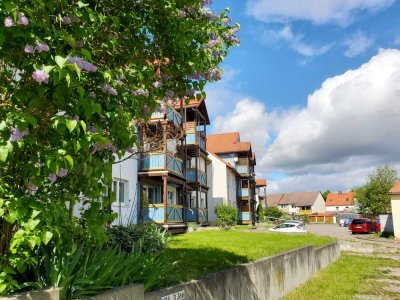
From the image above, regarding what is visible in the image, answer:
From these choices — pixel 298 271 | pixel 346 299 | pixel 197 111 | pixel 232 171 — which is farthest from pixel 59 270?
pixel 232 171

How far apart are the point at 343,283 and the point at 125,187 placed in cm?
1171

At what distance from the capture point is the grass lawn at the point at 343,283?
444 inches

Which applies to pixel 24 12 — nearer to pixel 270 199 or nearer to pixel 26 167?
pixel 26 167

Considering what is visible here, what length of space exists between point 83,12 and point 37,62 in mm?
784

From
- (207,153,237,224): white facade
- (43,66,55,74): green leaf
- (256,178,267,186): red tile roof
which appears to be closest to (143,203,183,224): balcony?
(43,66,55,74): green leaf

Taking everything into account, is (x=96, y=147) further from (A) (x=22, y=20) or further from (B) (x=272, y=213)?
(B) (x=272, y=213)

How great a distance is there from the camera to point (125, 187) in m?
21.2

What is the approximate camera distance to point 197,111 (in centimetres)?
3516

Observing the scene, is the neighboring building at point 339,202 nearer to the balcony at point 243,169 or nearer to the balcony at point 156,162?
the balcony at point 243,169

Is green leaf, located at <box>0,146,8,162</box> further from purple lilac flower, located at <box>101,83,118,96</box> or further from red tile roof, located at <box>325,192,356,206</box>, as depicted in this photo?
red tile roof, located at <box>325,192,356,206</box>

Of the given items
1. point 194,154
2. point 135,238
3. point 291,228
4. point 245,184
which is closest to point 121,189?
point 135,238

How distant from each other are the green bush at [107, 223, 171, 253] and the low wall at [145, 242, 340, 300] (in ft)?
4.87

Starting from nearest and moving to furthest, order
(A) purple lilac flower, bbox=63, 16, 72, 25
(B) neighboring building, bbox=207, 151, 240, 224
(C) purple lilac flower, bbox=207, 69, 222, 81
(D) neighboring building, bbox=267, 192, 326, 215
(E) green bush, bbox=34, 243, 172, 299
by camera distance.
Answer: (A) purple lilac flower, bbox=63, 16, 72, 25 → (E) green bush, bbox=34, 243, 172, 299 → (C) purple lilac flower, bbox=207, 69, 222, 81 → (B) neighboring building, bbox=207, 151, 240, 224 → (D) neighboring building, bbox=267, 192, 326, 215

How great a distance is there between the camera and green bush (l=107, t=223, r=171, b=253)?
806 centimetres
